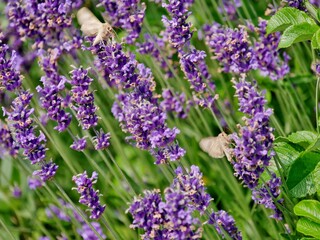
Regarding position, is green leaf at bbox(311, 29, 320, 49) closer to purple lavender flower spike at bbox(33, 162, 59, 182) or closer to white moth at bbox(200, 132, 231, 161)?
white moth at bbox(200, 132, 231, 161)

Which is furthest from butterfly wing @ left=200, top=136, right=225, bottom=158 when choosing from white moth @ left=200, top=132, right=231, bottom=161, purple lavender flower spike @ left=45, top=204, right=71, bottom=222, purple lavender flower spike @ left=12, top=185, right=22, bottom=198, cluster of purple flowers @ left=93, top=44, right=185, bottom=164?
purple lavender flower spike @ left=12, top=185, right=22, bottom=198

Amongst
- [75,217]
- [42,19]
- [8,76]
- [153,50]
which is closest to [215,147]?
[8,76]

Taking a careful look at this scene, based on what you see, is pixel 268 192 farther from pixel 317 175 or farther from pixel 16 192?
pixel 16 192

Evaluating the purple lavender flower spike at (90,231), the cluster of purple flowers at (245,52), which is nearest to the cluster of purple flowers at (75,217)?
the purple lavender flower spike at (90,231)

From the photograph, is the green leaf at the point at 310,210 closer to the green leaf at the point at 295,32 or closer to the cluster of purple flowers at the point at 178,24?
the green leaf at the point at 295,32

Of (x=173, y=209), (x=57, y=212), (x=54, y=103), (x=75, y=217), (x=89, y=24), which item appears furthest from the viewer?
(x=57, y=212)

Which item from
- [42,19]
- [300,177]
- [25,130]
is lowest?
[300,177]
